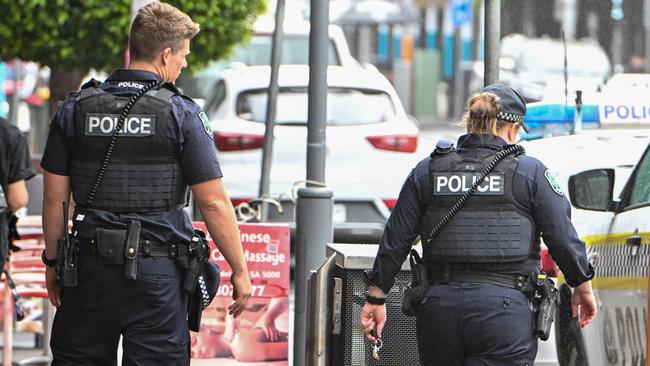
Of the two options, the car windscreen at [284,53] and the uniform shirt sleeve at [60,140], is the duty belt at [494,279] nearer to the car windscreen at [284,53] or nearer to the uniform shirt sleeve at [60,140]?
the uniform shirt sleeve at [60,140]

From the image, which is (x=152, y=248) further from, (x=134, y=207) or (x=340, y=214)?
(x=340, y=214)

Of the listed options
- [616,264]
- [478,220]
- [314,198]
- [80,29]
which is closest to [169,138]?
[478,220]

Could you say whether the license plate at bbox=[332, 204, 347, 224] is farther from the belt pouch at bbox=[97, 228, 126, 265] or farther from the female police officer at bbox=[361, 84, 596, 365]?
the belt pouch at bbox=[97, 228, 126, 265]

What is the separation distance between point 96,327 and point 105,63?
7.78 m

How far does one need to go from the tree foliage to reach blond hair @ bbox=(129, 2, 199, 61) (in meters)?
6.94

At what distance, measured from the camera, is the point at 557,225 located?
554 cm

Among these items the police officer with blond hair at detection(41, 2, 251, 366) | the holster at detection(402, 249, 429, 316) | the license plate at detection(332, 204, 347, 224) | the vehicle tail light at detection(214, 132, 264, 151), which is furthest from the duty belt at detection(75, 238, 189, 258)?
the vehicle tail light at detection(214, 132, 264, 151)

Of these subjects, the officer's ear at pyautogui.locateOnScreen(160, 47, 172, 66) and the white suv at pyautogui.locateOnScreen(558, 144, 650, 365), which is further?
the white suv at pyautogui.locateOnScreen(558, 144, 650, 365)

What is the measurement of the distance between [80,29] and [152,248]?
7493 mm

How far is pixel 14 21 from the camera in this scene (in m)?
12.7

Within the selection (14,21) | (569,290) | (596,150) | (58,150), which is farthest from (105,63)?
(58,150)

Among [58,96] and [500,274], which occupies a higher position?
[58,96]

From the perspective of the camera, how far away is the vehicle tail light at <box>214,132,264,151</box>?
12.7 metres

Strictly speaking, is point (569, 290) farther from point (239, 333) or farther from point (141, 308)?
point (141, 308)
